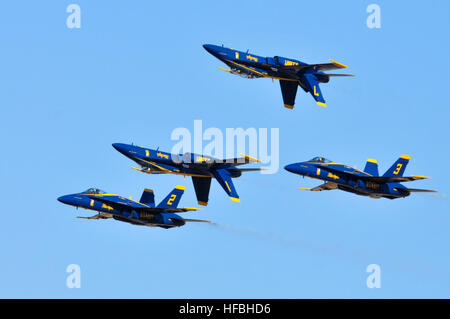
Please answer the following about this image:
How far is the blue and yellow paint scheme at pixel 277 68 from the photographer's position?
125m

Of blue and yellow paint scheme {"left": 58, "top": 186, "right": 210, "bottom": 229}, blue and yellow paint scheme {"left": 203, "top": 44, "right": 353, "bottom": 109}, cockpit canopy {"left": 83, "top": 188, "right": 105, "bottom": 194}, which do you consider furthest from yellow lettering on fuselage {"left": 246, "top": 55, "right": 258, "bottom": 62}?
cockpit canopy {"left": 83, "top": 188, "right": 105, "bottom": 194}

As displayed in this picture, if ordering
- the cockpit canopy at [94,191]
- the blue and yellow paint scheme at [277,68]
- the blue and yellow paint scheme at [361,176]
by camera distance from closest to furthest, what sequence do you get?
the blue and yellow paint scheme at [361,176] < the cockpit canopy at [94,191] < the blue and yellow paint scheme at [277,68]

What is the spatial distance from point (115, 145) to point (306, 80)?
21815 mm

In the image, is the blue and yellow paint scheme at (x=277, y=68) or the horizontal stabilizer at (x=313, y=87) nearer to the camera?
the blue and yellow paint scheme at (x=277, y=68)

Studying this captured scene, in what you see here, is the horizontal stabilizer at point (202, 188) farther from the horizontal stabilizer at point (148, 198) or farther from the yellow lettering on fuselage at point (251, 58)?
the yellow lettering on fuselage at point (251, 58)

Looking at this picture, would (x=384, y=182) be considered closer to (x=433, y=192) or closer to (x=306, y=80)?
(x=433, y=192)

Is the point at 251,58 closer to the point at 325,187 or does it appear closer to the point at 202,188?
the point at 202,188

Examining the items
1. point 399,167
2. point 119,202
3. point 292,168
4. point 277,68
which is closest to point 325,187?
point 292,168

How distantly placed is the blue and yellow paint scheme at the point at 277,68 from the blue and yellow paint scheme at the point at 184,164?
1021 cm

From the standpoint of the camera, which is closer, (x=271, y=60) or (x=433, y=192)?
(x=433, y=192)

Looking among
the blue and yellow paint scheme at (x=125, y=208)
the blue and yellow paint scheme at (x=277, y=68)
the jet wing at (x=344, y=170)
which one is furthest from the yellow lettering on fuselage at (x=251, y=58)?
the blue and yellow paint scheme at (x=125, y=208)
